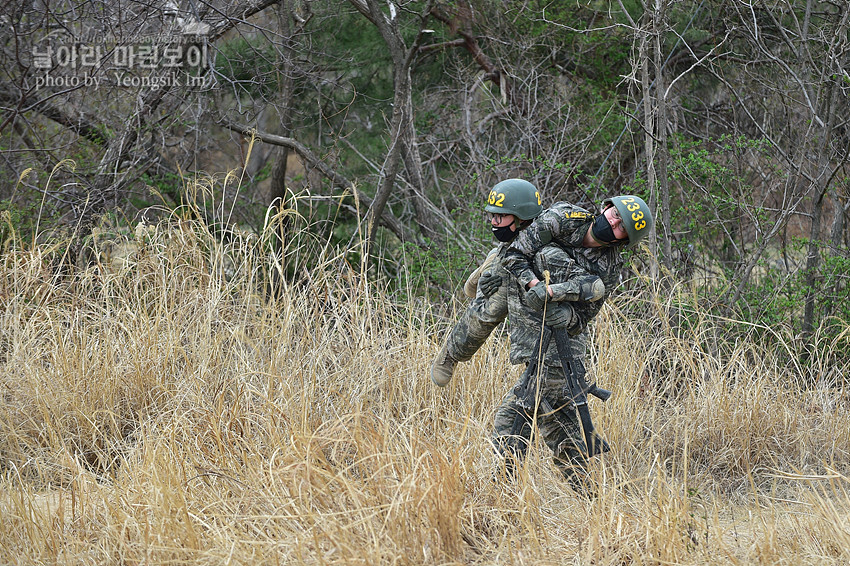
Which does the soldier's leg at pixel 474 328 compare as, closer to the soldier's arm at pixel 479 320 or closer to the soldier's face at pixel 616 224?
the soldier's arm at pixel 479 320

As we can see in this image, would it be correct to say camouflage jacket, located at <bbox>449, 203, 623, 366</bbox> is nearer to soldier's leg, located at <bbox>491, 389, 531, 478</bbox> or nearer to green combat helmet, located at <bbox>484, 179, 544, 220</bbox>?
green combat helmet, located at <bbox>484, 179, 544, 220</bbox>

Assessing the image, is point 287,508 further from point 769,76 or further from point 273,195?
point 769,76

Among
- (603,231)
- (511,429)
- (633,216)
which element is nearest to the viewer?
(633,216)

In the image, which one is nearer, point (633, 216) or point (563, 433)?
A: point (633, 216)

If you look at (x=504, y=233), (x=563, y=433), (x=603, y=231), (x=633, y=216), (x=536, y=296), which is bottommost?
(x=563, y=433)

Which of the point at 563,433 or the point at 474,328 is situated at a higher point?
the point at 474,328

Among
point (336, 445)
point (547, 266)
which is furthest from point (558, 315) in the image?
point (336, 445)

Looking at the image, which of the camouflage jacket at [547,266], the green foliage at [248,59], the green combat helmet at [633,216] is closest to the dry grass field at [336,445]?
the camouflage jacket at [547,266]

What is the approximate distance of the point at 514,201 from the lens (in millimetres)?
3682

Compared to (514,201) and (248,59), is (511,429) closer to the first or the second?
(514,201)

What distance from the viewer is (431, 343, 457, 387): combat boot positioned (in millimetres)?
4105

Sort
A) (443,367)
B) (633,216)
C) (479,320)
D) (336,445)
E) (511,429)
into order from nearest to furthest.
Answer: (336,445)
(633,216)
(511,429)
(479,320)
(443,367)

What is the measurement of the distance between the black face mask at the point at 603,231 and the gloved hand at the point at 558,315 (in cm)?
34

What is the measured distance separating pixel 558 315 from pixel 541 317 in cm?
9
